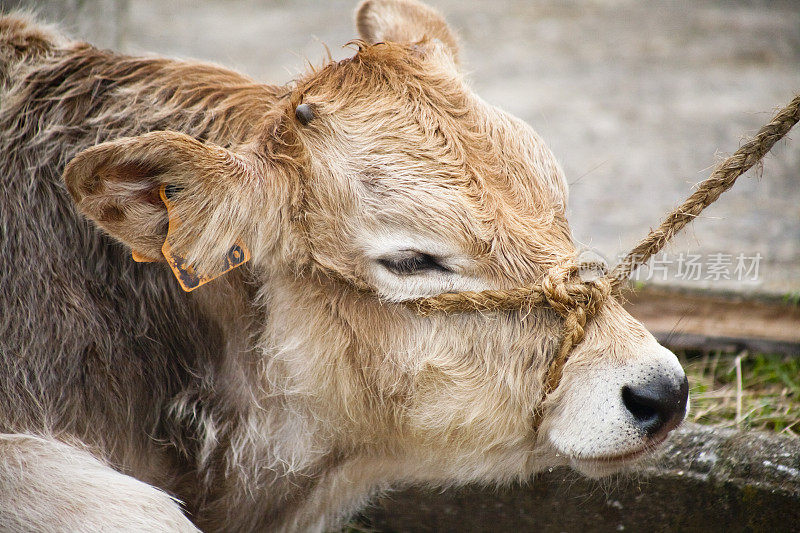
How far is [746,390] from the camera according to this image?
3.89 meters

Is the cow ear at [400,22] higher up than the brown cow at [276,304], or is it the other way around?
the cow ear at [400,22]

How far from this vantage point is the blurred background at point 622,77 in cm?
503

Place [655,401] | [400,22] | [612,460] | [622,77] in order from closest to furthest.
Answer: [655,401], [612,460], [400,22], [622,77]

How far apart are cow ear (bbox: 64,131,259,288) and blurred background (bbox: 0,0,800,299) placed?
6.53 ft

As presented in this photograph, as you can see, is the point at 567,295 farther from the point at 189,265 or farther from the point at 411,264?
the point at 189,265

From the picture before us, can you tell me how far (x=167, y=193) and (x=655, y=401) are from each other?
1.56 meters

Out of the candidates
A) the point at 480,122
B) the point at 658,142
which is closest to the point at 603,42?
the point at 658,142

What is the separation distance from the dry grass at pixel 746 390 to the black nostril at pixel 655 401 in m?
1.27

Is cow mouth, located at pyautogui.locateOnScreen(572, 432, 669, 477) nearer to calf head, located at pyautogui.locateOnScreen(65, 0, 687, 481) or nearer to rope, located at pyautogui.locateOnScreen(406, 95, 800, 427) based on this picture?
calf head, located at pyautogui.locateOnScreen(65, 0, 687, 481)

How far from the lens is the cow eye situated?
7.79 ft

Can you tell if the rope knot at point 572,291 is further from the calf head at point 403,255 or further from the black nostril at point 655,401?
the black nostril at point 655,401

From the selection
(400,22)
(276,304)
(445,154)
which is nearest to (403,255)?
(445,154)

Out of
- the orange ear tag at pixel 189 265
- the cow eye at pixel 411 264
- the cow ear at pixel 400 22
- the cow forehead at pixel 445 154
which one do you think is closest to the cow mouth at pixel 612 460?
the cow forehead at pixel 445 154

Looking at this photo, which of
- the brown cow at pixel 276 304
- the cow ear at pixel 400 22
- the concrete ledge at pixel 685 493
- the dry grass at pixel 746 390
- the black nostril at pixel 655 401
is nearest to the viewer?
the black nostril at pixel 655 401
